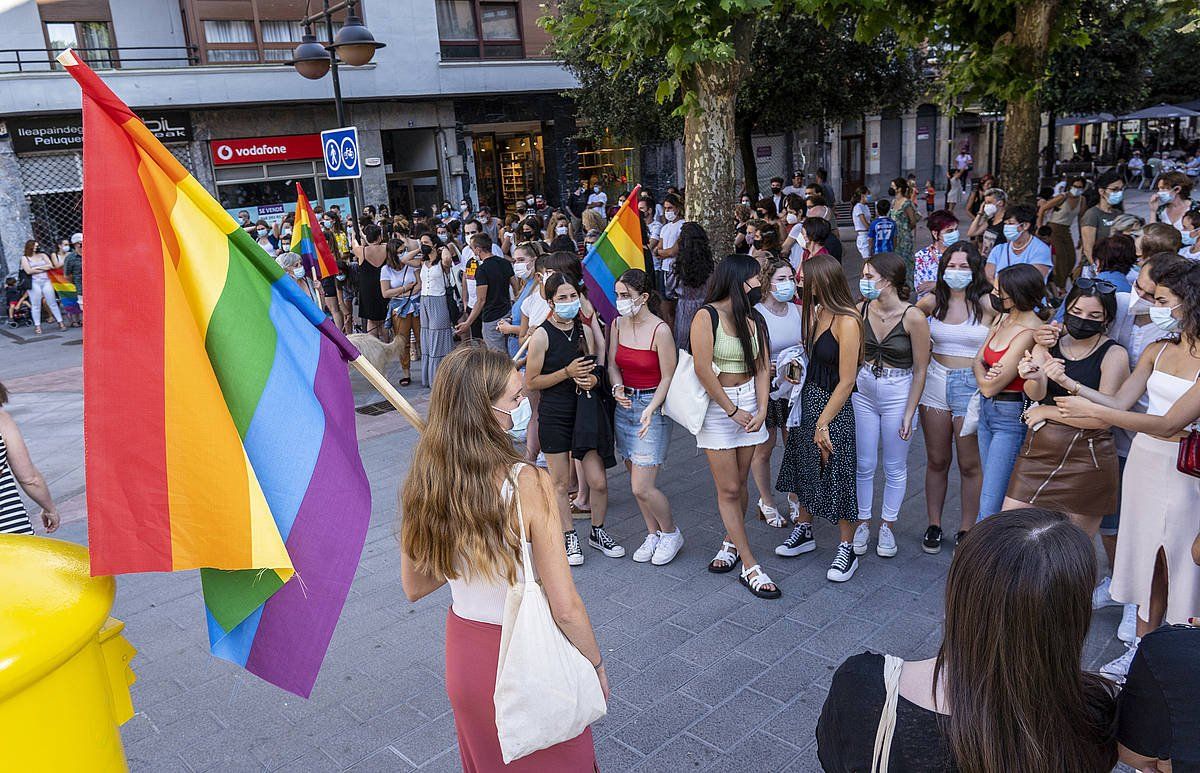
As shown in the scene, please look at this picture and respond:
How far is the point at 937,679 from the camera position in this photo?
5.86ft

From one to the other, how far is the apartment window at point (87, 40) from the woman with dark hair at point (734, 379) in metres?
21.0

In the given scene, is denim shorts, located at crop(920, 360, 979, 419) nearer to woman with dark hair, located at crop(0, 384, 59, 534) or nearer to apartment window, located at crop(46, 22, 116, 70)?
woman with dark hair, located at crop(0, 384, 59, 534)

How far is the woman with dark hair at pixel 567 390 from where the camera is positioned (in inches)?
210

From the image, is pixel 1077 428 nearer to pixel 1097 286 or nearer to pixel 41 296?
pixel 1097 286

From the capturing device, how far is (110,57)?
21234 millimetres

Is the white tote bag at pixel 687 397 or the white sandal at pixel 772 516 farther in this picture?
the white sandal at pixel 772 516

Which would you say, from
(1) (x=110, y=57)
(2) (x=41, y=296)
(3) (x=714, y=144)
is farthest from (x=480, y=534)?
(1) (x=110, y=57)

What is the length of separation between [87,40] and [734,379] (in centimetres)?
2261

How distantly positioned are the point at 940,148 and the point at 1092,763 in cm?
4121

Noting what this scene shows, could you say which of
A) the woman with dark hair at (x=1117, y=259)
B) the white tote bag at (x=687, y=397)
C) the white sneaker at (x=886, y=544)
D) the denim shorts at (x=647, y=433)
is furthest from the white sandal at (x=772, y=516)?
the woman with dark hair at (x=1117, y=259)

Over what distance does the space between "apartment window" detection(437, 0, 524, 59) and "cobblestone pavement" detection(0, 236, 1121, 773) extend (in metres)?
22.0

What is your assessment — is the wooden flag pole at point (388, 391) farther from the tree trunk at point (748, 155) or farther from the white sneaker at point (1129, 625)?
the tree trunk at point (748, 155)

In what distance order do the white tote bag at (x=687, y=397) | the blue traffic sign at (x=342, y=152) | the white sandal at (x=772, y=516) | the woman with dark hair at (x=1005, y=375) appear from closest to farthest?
the woman with dark hair at (x=1005, y=375), the white tote bag at (x=687, y=397), the white sandal at (x=772, y=516), the blue traffic sign at (x=342, y=152)

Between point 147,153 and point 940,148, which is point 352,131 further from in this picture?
point 940,148
